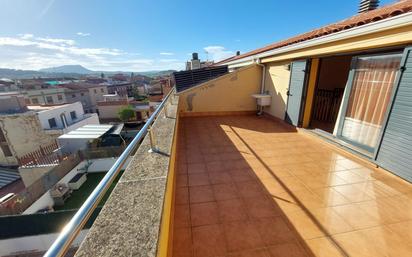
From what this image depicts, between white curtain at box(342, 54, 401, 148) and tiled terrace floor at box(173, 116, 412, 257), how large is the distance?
1.78 ft

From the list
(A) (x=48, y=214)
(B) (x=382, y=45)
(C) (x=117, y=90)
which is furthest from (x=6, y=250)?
(C) (x=117, y=90)

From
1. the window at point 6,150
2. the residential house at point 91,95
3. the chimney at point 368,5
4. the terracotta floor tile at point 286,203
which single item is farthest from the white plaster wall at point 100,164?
the residential house at point 91,95

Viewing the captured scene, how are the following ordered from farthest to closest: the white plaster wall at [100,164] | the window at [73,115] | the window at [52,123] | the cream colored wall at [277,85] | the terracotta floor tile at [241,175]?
the window at [73,115]
the window at [52,123]
the white plaster wall at [100,164]
the cream colored wall at [277,85]
the terracotta floor tile at [241,175]

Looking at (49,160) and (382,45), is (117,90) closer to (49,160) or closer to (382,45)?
(49,160)

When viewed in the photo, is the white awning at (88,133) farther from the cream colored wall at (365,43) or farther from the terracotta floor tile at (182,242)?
the cream colored wall at (365,43)

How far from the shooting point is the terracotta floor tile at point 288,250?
5.31ft

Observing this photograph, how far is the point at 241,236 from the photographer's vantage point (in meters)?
1.80

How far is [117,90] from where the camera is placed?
1622 inches

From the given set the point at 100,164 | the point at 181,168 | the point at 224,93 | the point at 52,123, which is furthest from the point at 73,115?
the point at 181,168

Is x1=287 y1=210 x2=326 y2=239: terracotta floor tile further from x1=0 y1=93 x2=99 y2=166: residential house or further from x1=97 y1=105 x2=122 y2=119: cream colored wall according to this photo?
x1=97 y1=105 x2=122 y2=119: cream colored wall

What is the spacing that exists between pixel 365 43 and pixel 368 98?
0.94 metres

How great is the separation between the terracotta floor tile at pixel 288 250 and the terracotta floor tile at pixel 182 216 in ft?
2.96

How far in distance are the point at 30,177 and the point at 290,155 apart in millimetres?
14314

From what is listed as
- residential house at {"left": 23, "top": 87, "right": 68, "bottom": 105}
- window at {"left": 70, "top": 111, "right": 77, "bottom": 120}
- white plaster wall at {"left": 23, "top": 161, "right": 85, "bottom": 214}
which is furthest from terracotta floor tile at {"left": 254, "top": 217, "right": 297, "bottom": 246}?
residential house at {"left": 23, "top": 87, "right": 68, "bottom": 105}
